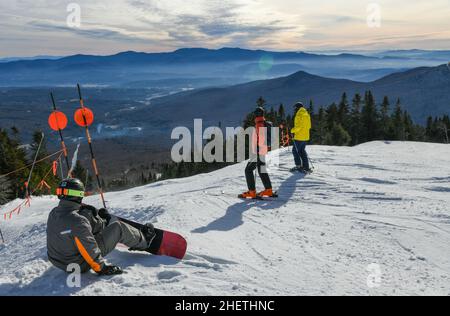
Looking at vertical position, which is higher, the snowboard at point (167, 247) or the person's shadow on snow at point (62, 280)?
the snowboard at point (167, 247)

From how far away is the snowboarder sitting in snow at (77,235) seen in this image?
5723 millimetres

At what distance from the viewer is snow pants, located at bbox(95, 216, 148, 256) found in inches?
245

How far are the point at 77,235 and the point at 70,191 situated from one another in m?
0.68

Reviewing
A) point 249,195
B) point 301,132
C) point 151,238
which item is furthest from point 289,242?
point 301,132

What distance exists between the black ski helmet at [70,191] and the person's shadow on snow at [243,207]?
3.10 m

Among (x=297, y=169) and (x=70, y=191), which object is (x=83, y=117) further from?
(x=297, y=169)

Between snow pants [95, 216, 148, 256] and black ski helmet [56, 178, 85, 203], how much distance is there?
70cm

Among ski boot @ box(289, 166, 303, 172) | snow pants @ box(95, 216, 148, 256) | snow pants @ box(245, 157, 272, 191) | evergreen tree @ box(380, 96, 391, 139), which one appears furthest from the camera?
evergreen tree @ box(380, 96, 391, 139)

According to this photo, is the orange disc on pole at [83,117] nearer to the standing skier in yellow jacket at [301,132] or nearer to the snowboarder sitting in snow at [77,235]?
the snowboarder sitting in snow at [77,235]

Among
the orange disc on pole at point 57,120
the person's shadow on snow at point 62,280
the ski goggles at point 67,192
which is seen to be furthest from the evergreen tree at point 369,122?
the ski goggles at point 67,192

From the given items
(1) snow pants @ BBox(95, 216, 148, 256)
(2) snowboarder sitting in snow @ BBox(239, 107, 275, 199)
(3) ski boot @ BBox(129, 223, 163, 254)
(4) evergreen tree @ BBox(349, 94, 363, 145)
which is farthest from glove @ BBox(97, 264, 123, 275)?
(4) evergreen tree @ BBox(349, 94, 363, 145)

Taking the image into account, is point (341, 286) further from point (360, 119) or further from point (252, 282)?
point (360, 119)

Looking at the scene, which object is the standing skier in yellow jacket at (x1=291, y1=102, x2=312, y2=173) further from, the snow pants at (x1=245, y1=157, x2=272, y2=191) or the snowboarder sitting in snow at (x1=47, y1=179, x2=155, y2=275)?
the snowboarder sitting in snow at (x1=47, y1=179, x2=155, y2=275)

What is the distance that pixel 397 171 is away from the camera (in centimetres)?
1495
